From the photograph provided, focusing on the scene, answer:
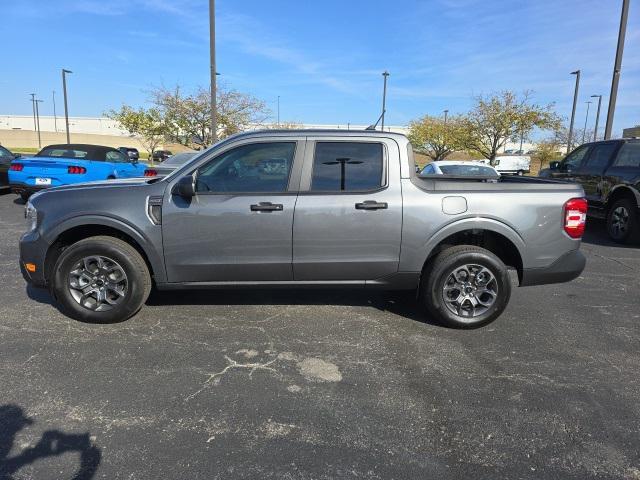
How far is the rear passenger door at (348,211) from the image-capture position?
4.09 metres

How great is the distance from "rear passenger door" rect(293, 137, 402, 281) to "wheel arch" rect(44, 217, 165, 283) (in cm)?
128

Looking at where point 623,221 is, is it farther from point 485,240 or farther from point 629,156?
point 485,240

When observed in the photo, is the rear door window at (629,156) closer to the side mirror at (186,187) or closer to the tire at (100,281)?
the side mirror at (186,187)

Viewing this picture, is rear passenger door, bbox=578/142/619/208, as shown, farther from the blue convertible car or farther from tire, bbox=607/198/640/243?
the blue convertible car

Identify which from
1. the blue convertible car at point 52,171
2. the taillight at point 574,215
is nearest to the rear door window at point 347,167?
the taillight at point 574,215

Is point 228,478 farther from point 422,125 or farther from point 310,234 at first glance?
point 422,125

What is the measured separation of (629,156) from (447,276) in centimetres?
653

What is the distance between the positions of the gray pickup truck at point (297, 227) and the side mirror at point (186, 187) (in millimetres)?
51

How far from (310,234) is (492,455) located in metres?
2.25

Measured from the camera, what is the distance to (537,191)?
13.9 feet

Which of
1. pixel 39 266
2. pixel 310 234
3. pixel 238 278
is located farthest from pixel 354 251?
pixel 39 266

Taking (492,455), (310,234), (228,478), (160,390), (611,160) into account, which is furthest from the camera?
(611,160)

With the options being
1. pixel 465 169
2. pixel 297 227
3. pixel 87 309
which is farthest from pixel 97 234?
pixel 465 169

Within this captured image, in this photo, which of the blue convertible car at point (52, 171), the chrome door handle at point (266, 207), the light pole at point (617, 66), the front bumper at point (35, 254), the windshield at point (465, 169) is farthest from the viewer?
the windshield at point (465, 169)
